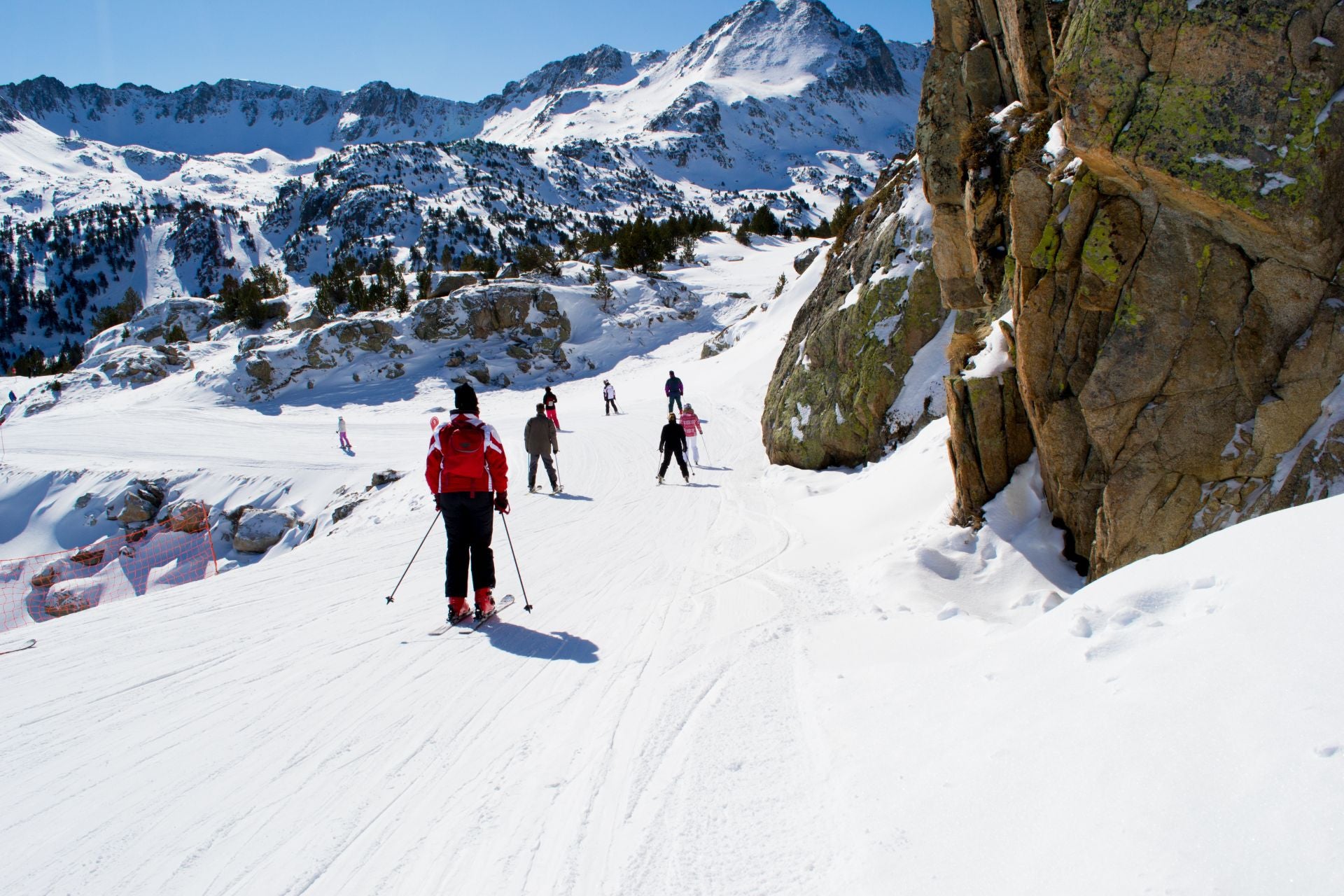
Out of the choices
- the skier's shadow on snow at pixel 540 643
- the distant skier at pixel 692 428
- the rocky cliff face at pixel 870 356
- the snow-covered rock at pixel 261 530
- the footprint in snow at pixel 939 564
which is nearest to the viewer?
the skier's shadow on snow at pixel 540 643

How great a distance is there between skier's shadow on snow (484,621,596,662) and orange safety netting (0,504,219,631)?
14695mm

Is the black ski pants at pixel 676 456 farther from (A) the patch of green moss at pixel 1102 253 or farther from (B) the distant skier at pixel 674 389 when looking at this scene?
(A) the patch of green moss at pixel 1102 253

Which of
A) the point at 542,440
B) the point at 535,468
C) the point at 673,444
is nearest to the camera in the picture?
the point at 673,444

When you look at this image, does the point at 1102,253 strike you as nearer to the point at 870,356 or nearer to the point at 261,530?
the point at 870,356

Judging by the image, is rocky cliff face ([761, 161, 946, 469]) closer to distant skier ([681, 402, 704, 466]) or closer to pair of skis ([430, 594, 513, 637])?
→ distant skier ([681, 402, 704, 466])

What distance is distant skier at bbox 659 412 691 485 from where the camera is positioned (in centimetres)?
1247

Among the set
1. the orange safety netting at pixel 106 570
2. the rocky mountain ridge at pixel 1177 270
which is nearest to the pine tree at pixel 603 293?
the orange safety netting at pixel 106 570

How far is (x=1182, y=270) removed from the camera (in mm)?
5152

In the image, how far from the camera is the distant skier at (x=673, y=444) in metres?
12.5

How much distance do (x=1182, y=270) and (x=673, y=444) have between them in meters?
8.56

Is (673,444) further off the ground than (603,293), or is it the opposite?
(603,293)

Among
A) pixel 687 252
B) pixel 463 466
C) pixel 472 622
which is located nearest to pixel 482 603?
pixel 472 622

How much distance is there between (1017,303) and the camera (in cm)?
627

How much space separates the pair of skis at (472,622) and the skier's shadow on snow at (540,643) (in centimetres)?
8
